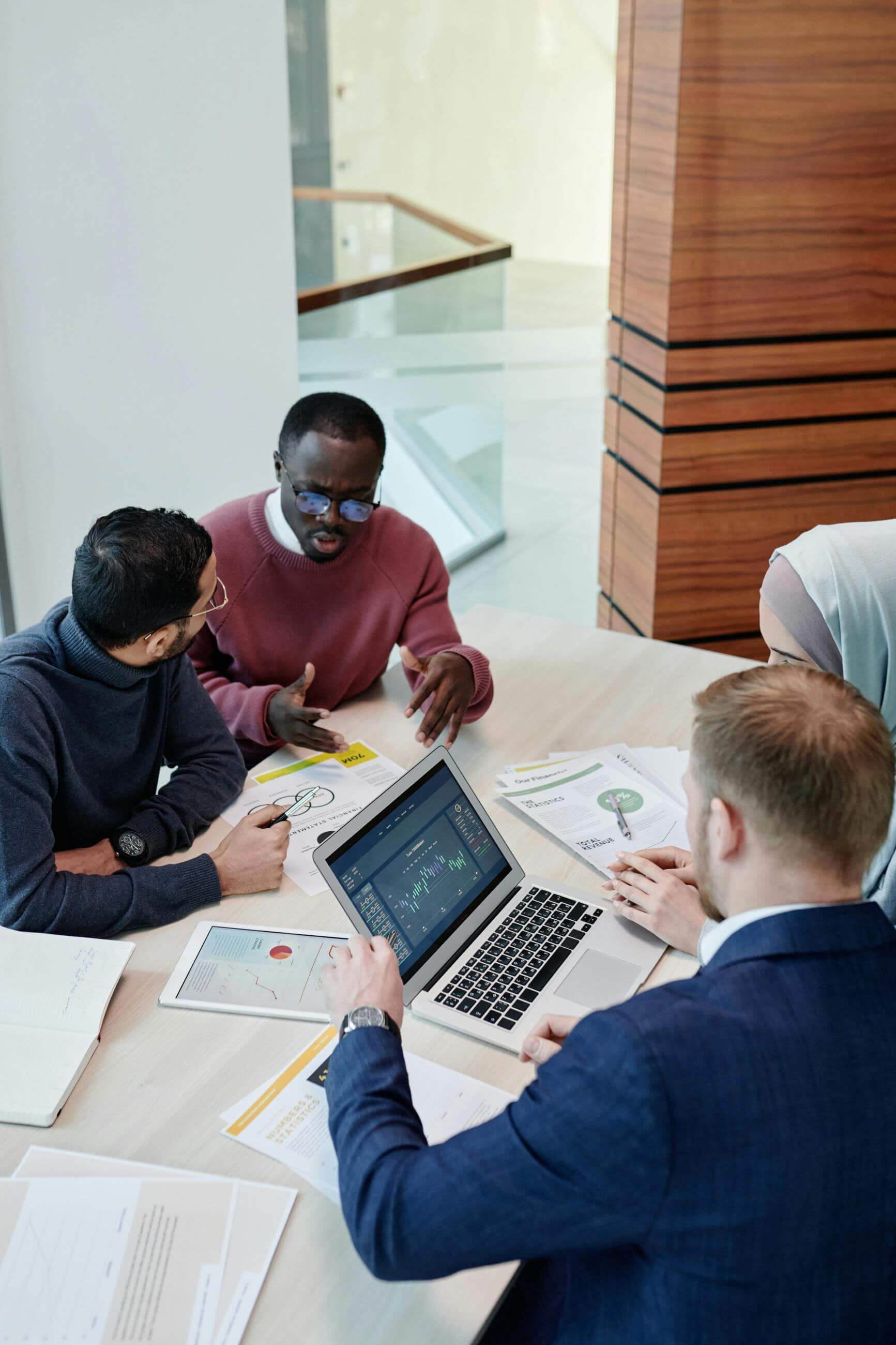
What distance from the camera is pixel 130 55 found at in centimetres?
298

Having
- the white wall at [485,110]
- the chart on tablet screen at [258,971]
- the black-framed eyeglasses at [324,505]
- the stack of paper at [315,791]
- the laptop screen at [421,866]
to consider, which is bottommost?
the chart on tablet screen at [258,971]

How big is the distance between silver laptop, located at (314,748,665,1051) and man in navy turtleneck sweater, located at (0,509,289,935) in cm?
28

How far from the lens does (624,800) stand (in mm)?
1959

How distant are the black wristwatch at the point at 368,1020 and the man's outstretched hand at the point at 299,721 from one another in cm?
88

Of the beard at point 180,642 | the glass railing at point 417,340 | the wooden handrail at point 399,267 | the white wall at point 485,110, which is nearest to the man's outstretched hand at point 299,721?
the beard at point 180,642

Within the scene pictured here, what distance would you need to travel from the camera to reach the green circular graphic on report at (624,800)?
1935 millimetres

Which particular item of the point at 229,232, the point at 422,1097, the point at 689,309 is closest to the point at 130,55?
the point at 229,232

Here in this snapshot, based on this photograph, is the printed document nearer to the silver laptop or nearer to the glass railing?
the silver laptop

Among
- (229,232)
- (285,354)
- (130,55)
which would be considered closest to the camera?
(130,55)

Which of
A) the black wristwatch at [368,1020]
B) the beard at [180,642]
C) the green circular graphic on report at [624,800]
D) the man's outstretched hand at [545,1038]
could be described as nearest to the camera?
the black wristwatch at [368,1020]

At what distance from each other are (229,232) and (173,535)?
1932mm

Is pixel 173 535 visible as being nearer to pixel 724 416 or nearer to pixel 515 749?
pixel 515 749

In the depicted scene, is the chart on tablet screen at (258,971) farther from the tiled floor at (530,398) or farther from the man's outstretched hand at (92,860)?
the tiled floor at (530,398)

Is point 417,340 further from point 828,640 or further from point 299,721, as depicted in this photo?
point 828,640
